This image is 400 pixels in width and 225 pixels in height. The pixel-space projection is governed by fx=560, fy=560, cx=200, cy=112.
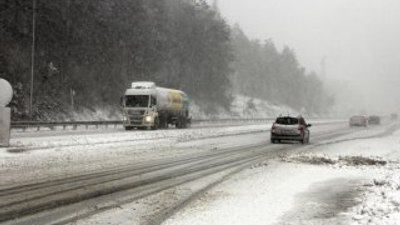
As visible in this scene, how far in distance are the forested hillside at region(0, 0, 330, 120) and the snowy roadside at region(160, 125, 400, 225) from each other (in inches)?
1226

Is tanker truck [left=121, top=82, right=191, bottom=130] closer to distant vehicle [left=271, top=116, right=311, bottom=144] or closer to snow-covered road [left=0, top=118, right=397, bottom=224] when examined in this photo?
distant vehicle [left=271, top=116, right=311, bottom=144]

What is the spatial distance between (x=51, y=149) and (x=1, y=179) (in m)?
9.76

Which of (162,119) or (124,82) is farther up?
(124,82)

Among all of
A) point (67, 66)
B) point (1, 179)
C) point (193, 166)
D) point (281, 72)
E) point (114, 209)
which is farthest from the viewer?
point (281, 72)

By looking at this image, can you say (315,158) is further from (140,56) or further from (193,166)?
(140,56)

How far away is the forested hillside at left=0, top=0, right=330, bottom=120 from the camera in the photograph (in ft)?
153

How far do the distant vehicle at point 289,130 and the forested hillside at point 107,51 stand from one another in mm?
20844

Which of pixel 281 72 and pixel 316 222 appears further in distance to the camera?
pixel 281 72

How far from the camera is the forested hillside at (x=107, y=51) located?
153ft

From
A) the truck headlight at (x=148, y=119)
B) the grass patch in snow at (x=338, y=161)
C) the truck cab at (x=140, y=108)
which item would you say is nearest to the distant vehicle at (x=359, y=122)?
the truck cab at (x=140, y=108)

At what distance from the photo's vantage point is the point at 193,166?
18453mm

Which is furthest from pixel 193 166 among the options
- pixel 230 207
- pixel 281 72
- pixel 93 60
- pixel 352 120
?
pixel 281 72

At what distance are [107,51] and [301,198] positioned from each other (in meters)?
50.2

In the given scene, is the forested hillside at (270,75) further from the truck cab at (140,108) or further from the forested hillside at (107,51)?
the truck cab at (140,108)
